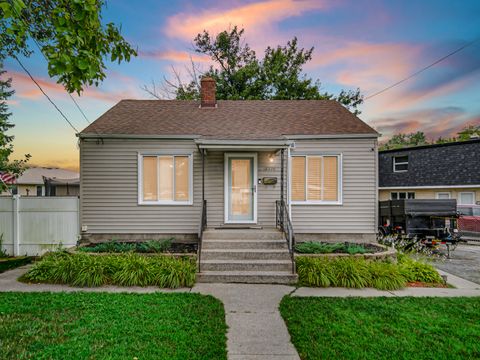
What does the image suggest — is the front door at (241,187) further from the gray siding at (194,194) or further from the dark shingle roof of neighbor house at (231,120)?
the dark shingle roof of neighbor house at (231,120)

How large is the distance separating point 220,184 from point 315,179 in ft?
9.98

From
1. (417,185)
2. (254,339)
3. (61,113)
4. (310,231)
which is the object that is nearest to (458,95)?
(417,185)

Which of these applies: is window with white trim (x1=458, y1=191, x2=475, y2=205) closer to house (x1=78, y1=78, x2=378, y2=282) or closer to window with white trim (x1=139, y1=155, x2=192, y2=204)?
house (x1=78, y1=78, x2=378, y2=282)

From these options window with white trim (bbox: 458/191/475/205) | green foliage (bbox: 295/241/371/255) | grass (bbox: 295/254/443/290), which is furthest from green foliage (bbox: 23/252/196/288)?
window with white trim (bbox: 458/191/475/205)

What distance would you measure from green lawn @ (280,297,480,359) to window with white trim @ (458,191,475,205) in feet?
→ 51.2

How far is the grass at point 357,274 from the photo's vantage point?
597 centimetres

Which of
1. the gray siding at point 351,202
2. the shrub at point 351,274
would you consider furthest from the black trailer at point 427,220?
the shrub at point 351,274

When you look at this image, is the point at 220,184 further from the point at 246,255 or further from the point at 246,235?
the point at 246,255

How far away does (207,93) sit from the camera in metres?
11.2

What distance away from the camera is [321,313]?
14.7ft

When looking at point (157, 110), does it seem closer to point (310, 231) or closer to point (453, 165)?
point (310, 231)

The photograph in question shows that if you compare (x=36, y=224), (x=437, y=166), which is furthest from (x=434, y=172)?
(x=36, y=224)

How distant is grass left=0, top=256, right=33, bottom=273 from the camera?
7321 millimetres

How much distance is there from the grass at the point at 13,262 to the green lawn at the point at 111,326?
2.58m
